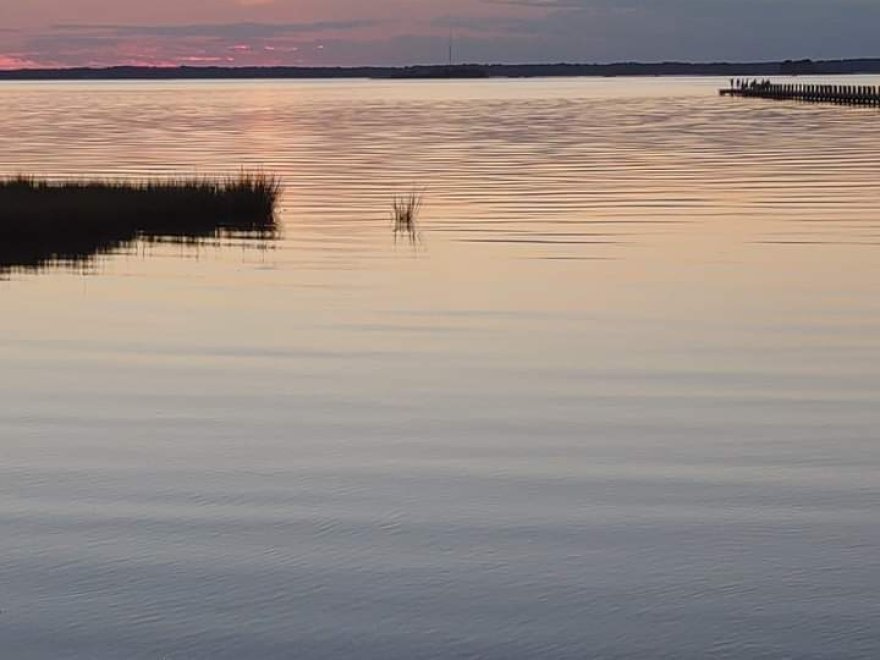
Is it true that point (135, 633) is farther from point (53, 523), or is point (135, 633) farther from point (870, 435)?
point (870, 435)

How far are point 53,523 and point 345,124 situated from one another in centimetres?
8415

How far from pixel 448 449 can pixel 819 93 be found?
371 feet

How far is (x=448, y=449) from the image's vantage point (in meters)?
11.3

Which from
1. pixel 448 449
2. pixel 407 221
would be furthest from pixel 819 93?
pixel 448 449

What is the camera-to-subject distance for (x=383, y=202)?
1417 inches

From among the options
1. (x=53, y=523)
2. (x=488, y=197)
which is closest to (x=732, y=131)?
(x=488, y=197)

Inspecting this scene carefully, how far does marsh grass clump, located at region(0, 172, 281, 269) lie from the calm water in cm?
151

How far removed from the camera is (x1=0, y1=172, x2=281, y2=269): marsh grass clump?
26.5 metres

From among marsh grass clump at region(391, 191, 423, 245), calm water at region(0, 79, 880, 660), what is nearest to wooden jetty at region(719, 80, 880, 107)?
marsh grass clump at region(391, 191, 423, 245)

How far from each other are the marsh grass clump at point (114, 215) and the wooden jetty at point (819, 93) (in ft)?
272

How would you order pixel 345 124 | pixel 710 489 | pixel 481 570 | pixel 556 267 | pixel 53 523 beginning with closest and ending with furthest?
pixel 481 570, pixel 53 523, pixel 710 489, pixel 556 267, pixel 345 124

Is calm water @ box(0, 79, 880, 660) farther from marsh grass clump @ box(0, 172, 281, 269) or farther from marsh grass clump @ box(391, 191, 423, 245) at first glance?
marsh grass clump @ box(0, 172, 281, 269)

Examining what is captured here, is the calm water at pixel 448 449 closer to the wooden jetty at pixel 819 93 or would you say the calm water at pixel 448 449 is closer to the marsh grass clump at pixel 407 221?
the marsh grass clump at pixel 407 221

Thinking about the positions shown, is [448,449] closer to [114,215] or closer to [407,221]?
[114,215]
